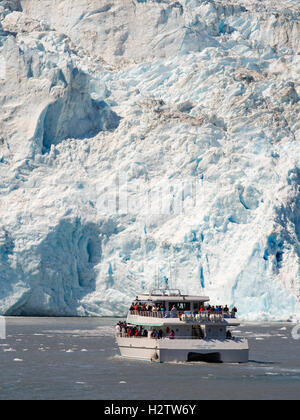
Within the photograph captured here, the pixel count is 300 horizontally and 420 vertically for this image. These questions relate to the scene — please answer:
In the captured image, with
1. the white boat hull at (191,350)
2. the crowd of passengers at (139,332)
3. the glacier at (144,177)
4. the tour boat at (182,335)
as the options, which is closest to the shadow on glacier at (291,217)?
the glacier at (144,177)

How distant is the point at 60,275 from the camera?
2366 inches

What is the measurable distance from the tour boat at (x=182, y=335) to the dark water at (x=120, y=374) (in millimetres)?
539

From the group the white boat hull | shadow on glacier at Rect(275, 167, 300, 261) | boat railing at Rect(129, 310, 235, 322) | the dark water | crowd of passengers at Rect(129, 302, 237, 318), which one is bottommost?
the dark water

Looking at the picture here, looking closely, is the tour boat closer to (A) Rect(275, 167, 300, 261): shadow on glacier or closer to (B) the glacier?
(B) the glacier

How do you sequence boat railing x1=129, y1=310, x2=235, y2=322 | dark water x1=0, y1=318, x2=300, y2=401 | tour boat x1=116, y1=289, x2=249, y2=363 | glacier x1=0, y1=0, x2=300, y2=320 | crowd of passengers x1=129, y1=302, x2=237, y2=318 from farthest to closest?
glacier x1=0, y1=0, x2=300, y2=320
crowd of passengers x1=129, y1=302, x2=237, y2=318
boat railing x1=129, y1=310, x2=235, y2=322
tour boat x1=116, y1=289, x2=249, y2=363
dark water x1=0, y1=318, x2=300, y2=401

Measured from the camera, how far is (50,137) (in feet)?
227

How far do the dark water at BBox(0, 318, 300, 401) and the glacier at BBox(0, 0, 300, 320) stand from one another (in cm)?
1752

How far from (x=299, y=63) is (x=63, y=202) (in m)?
33.8

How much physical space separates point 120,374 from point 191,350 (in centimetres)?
411

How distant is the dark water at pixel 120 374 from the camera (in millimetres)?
24688

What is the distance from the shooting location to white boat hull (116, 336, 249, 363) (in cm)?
3191

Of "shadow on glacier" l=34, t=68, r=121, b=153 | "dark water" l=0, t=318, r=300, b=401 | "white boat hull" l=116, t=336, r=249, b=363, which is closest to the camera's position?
"dark water" l=0, t=318, r=300, b=401

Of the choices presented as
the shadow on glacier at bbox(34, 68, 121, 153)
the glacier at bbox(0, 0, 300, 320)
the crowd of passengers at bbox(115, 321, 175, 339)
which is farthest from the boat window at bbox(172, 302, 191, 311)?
the shadow on glacier at bbox(34, 68, 121, 153)

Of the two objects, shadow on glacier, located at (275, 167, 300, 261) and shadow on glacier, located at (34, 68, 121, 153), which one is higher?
shadow on glacier, located at (34, 68, 121, 153)
